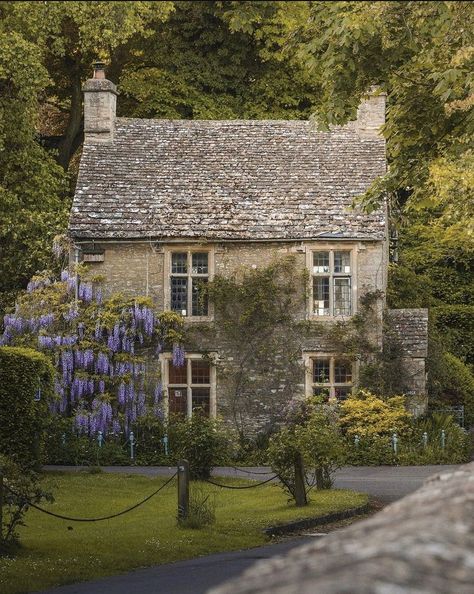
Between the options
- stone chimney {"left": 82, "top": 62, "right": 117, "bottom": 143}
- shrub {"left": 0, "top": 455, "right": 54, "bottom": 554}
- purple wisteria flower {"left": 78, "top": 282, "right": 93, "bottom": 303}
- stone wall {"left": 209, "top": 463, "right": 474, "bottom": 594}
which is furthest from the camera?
stone chimney {"left": 82, "top": 62, "right": 117, "bottom": 143}

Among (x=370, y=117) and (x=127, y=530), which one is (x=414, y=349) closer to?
(x=370, y=117)

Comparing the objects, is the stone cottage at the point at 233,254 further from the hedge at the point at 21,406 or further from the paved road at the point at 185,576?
the paved road at the point at 185,576

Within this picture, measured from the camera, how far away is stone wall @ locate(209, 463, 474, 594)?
3.20 metres

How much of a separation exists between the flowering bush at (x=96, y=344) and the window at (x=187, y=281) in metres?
0.75

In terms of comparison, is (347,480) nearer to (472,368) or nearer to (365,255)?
(365,255)

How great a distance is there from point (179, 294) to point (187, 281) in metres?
0.41

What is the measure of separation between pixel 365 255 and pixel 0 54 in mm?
12747

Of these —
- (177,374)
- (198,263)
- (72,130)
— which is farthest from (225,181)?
(72,130)

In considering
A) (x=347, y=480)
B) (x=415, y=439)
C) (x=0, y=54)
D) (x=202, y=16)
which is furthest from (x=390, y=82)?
(x=202, y=16)

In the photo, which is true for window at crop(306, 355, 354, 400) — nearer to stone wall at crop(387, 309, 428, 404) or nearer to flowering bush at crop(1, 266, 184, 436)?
stone wall at crop(387, 309, 428, 404)

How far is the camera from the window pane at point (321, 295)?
33.3m

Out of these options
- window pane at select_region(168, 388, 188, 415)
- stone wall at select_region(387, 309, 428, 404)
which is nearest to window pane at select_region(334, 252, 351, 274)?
stone wall at select_region(387, 309, 428, 404)

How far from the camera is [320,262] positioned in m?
33.2

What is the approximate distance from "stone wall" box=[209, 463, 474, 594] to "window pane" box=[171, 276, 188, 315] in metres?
29.6
